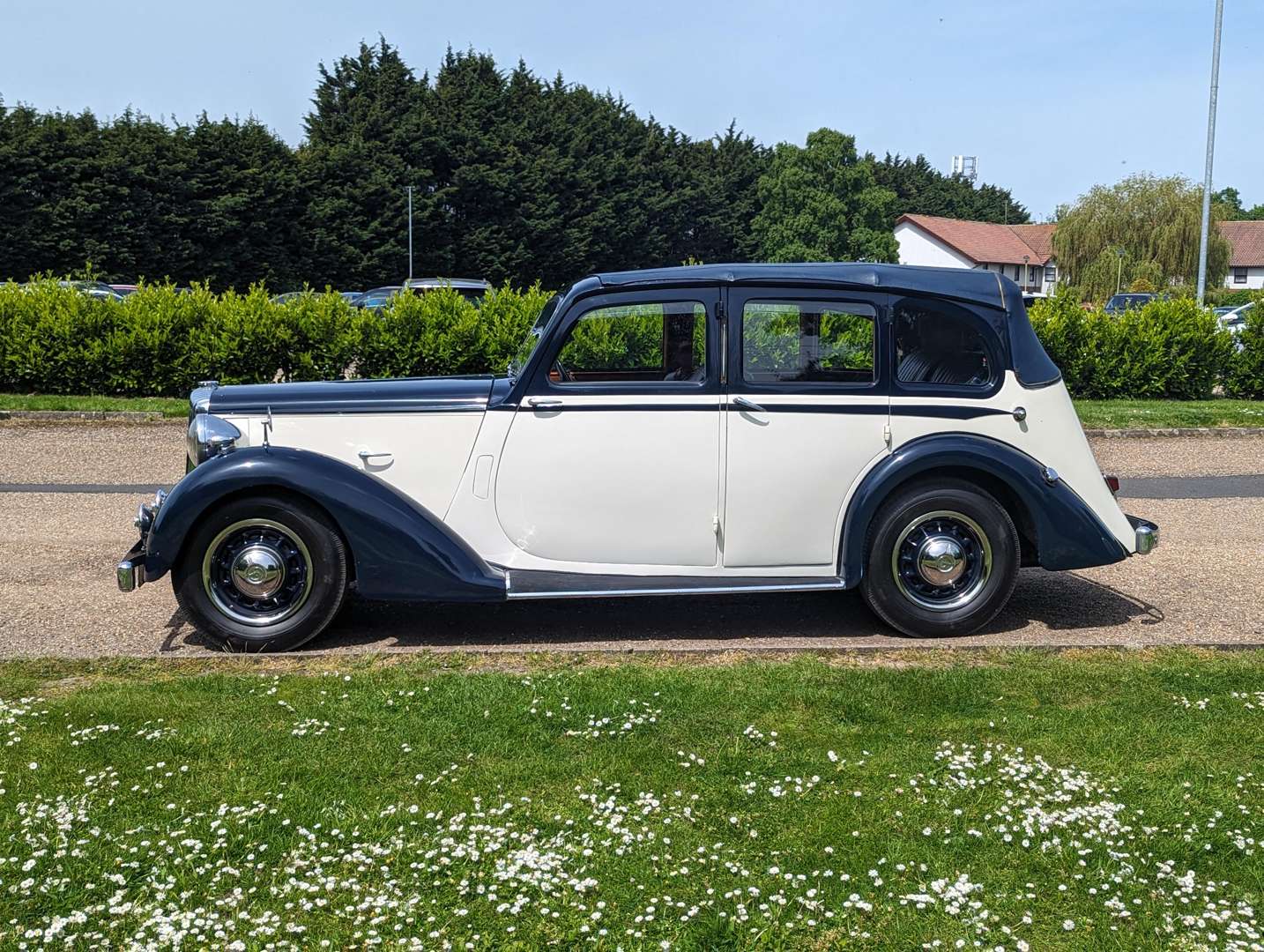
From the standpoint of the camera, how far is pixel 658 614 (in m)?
7.04

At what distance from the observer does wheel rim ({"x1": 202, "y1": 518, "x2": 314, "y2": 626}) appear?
6094 millimetres

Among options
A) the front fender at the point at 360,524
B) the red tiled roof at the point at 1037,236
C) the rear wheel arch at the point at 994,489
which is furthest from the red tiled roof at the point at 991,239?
the front fender at the point at 360,524

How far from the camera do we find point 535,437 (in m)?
6.12

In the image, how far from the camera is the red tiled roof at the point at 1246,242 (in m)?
95.9

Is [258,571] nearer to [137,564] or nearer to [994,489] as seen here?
[137,564]

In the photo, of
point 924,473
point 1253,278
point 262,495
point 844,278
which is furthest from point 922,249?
point 262,495

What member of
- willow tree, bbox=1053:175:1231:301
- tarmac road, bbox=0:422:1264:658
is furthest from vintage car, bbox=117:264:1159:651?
willow tree, bbox=1053:175:1231:301

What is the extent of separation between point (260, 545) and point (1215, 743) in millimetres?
4564

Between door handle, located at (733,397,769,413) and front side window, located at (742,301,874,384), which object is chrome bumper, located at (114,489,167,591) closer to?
door handle, located at (733,397,769,413)

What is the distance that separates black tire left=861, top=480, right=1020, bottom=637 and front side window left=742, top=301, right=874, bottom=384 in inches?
29.2

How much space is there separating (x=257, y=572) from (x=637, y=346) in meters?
2.31

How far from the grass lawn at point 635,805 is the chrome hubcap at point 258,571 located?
45 centimetres

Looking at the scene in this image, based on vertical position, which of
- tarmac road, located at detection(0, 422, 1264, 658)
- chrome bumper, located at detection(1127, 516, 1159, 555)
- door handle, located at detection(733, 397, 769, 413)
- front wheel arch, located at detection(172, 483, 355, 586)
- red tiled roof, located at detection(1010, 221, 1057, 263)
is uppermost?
red tiled roof, located at detection(1010, 221, 1057, 263)

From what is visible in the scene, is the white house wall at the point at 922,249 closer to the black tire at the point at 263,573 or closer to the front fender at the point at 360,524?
the front fender at the point at 360,524
